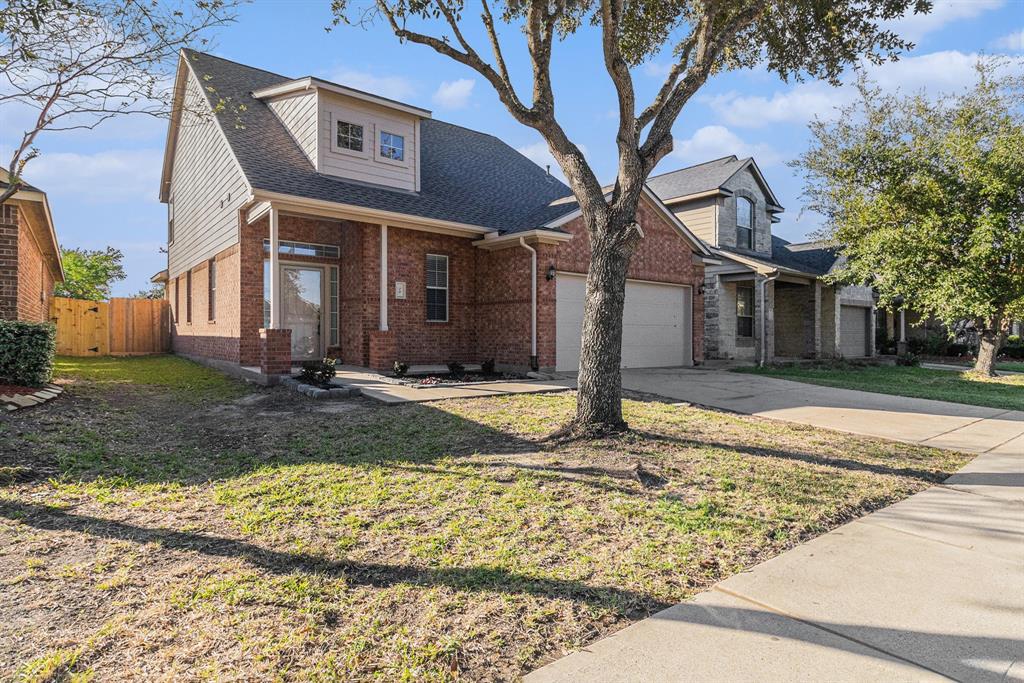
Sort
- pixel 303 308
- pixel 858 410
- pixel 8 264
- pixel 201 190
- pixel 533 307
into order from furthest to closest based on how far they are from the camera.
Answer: pixel 201 190
pixel 303 308
pixel 533 307
pixel 8 264
pixel 858 410

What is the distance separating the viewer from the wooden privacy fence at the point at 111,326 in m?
17.5

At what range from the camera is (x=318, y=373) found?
30.1 ft

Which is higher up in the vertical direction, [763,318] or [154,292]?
[154,292]

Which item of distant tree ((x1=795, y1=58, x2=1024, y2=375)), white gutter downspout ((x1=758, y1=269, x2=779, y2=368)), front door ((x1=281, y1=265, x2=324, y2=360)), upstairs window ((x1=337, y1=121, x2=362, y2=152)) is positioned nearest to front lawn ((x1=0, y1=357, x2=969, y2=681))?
front door ((x1=281, y1=265, x2=324, y2=360))

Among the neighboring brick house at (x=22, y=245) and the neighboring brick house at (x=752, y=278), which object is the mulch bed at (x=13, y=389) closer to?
the neighboring brick house at (x=22, y=245)

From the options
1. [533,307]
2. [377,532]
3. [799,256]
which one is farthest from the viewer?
[799,256]

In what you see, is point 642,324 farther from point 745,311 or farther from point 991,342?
point 991,342

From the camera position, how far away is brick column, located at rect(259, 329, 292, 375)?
9375mm

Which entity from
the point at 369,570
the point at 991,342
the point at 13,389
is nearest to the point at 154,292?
the point at 13,389

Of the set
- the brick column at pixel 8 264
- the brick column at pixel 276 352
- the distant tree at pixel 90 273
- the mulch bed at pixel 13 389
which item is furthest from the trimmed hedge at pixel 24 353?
the distant tree at pixel 90 273

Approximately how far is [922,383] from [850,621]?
12470mm

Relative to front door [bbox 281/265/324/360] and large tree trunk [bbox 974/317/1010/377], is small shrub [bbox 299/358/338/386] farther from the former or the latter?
large tree trunk [bbox 974/317/1010/377]

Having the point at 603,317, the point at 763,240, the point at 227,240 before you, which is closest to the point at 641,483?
the point at 603,317

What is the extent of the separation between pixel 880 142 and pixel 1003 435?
34.9ft
